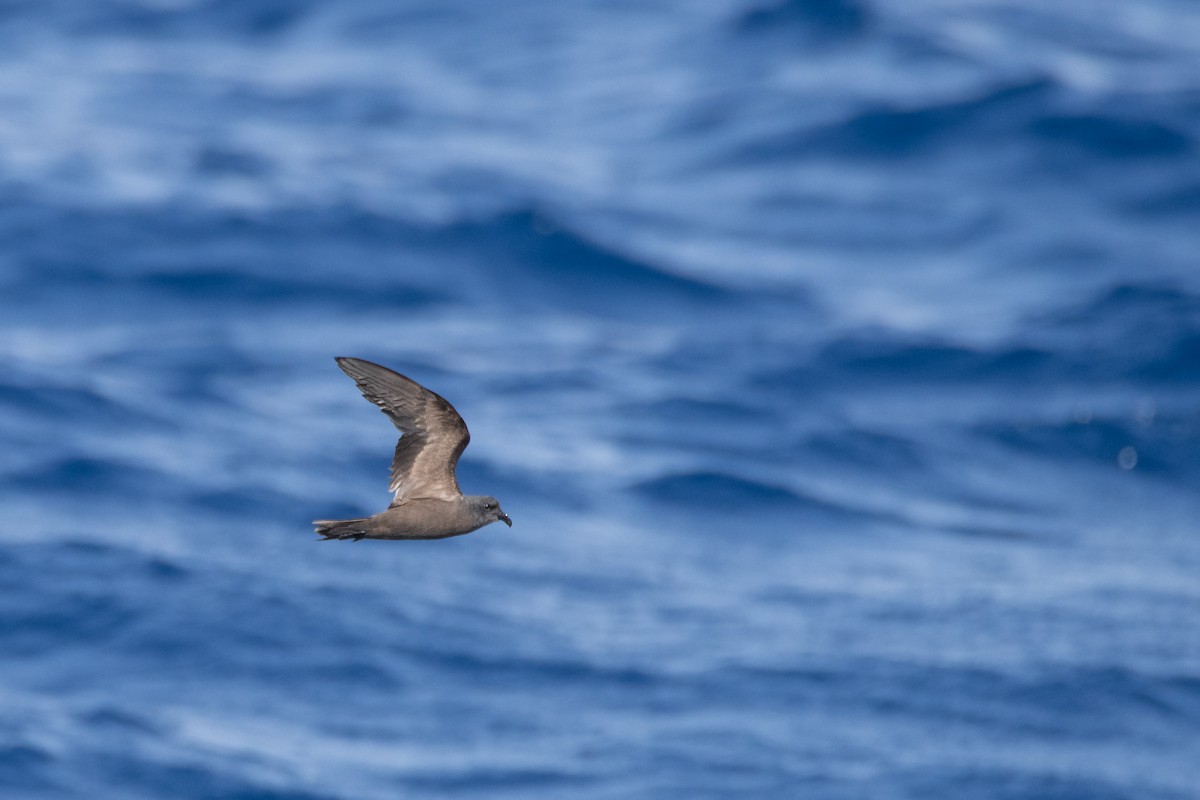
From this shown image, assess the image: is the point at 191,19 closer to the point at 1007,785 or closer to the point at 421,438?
the point at 1007,785

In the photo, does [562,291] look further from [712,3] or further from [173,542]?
[712,3]

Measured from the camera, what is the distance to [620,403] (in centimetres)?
2316

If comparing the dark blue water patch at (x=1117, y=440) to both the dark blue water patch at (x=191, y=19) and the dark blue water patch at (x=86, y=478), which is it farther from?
the dark blue water patch at (x=191, y=19)

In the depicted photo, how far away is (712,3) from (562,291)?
11.6 meters

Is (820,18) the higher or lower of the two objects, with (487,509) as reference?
higher

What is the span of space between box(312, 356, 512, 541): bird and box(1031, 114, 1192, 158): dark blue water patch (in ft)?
72.4

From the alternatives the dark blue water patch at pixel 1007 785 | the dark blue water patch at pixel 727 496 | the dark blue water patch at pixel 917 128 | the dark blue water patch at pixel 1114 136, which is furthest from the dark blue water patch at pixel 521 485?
the dark blue water patch at pixel 1114 136

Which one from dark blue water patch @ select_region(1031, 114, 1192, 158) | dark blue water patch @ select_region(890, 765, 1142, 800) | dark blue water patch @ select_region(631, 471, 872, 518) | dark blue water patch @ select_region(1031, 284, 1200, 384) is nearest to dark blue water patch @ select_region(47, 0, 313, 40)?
dark blue water patch @ select_region(1031, 114, 1192, 158)

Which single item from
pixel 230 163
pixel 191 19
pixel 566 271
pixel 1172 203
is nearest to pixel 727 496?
pixel 566 271

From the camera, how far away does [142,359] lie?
22.7m

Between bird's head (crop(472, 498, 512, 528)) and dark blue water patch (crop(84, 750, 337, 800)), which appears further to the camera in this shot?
dark blue water patch (crop(84, 750, 337, 800))

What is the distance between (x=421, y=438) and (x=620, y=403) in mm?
14663

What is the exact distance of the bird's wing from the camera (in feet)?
27.5

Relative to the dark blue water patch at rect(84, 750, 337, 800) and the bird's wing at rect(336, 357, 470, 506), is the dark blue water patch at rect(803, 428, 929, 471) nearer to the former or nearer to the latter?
the dark blue water patch at rect(84, 750, 337, 800)
